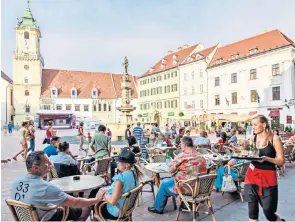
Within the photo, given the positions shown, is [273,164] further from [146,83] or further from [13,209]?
[146,83]

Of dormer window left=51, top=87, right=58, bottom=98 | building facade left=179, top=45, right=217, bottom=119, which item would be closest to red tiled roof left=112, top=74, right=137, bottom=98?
dormer window left=51, top=87, right=58, bottom=98

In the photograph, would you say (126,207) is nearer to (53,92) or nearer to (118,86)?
(53,92)

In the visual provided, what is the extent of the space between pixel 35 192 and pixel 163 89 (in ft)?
154

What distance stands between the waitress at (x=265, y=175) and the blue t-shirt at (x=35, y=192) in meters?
2.56

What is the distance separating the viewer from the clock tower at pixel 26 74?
5506 centimetres

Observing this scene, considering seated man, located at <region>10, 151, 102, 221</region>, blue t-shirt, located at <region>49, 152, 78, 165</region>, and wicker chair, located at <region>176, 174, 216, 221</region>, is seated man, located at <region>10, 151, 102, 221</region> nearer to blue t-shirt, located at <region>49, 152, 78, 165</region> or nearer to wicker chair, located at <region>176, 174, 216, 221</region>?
wicker chair, located at <region>176, 174, 216, 221</region>

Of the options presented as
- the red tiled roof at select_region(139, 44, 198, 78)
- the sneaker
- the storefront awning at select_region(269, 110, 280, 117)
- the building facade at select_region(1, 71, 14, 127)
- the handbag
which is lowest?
the sneaker

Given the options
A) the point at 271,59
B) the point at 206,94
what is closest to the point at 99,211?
the point at 271,59

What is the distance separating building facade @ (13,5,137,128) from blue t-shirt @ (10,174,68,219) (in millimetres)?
50048

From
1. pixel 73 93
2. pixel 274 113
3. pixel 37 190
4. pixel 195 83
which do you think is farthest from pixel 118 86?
pixel 37 190

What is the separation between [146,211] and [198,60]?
38.6 metres

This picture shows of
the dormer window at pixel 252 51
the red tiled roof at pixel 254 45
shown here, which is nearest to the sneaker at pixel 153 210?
the red tiled roof at pixel 254 45

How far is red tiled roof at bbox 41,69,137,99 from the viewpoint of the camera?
58.6 meters

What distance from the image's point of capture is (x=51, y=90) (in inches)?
2264
